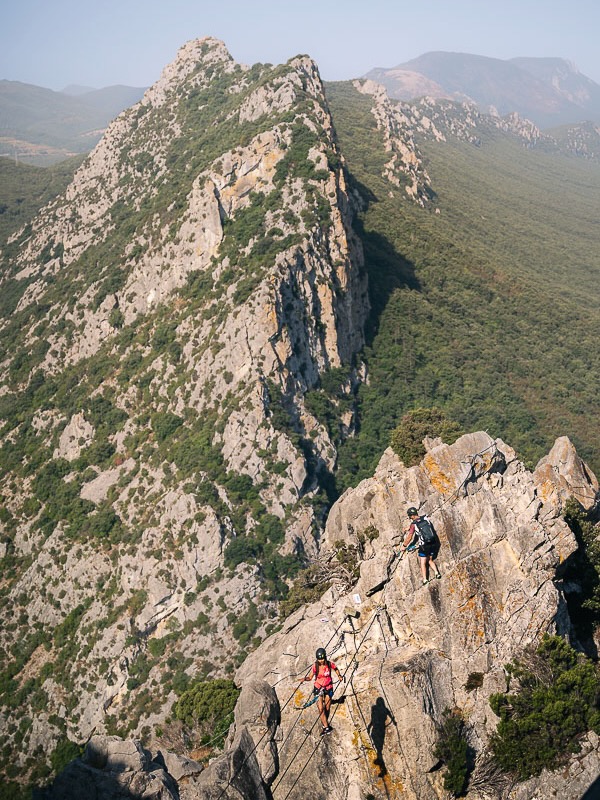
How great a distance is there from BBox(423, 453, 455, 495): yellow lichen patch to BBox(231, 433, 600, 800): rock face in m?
1.69

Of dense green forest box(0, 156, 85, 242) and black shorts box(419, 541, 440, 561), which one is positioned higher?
dense green forest box(0, 156, 85, 242)

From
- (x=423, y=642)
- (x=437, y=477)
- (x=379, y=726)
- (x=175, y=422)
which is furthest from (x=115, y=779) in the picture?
(x=175, y=422)

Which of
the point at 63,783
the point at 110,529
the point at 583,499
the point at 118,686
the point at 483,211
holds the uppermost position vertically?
the point at 483,211

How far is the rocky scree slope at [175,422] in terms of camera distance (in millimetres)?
59438

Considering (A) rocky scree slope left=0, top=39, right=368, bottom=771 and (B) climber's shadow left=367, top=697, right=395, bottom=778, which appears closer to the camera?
(B) climber's shadow left=367, top=697, right=395, bottom=778

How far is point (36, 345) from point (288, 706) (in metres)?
88.5

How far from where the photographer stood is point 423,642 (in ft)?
76.9

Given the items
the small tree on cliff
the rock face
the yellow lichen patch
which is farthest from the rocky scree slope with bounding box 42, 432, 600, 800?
the small tree on cliff

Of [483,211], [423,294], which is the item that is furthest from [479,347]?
[483,211]

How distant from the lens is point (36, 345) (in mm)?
99250

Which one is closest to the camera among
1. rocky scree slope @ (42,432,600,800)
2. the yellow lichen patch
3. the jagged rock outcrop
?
the jagged rock outcrop

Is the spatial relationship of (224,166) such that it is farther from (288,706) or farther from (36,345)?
(288,706)

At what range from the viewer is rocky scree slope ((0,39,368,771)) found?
195ft

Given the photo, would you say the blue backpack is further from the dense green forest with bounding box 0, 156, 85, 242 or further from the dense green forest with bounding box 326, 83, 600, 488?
the dense green forest with bounding box 0, 156, 85, 242
